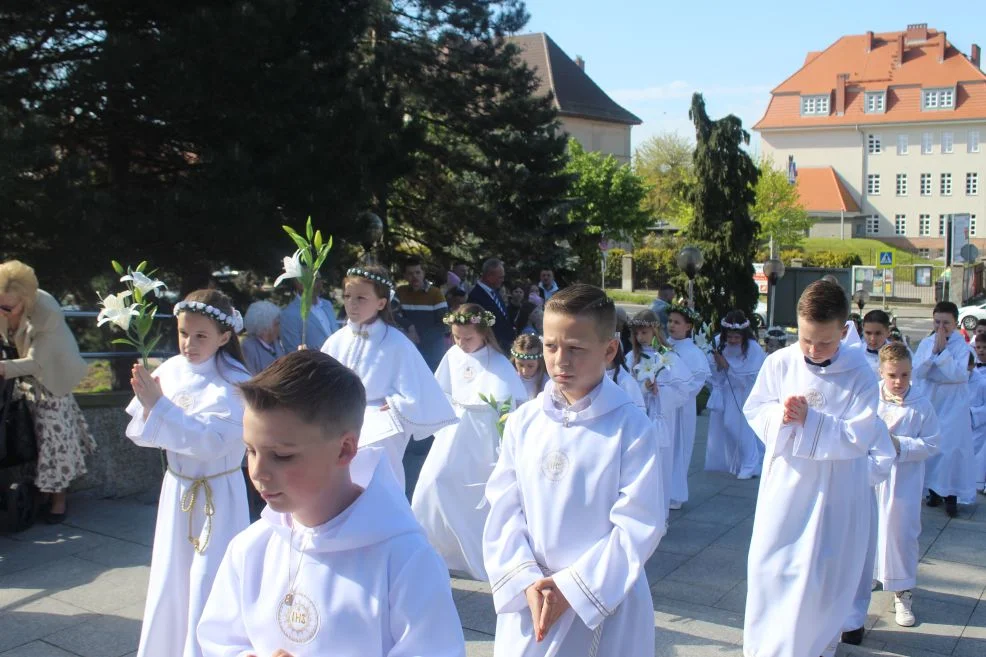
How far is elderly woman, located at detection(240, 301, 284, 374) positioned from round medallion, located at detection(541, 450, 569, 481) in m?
4.82

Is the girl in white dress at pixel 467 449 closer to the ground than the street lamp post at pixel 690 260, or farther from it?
closer to the ground

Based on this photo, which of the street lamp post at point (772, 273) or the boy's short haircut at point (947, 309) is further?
the street lamp post at point (772, 273)

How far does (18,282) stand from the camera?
709 cm

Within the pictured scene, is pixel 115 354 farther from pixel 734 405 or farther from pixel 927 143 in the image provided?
pixel 927 143

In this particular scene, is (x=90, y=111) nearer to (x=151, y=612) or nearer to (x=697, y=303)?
(x=151, y=612)

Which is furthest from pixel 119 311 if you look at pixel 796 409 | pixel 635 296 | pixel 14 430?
pixel 635 296

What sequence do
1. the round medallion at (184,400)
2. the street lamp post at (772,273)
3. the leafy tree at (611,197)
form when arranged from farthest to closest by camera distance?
the leafy tree at (611,197) → the street lamp post at (772,273) → the round medallion at (184,400)

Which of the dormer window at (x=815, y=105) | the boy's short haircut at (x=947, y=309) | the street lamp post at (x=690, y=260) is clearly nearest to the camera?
the boy's short haircut at (x=947, y=309)

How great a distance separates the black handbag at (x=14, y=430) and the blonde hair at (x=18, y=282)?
0.47m

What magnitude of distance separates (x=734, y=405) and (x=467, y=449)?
15.9 feet

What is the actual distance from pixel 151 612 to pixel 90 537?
10.8 feet

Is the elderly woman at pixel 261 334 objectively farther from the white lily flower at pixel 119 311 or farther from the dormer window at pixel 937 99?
the dormer window at pixel 937 99

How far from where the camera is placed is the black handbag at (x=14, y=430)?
716cm

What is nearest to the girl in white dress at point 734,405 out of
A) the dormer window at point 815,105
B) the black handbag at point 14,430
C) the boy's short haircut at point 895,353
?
the boy's short haircut at point 895,353
